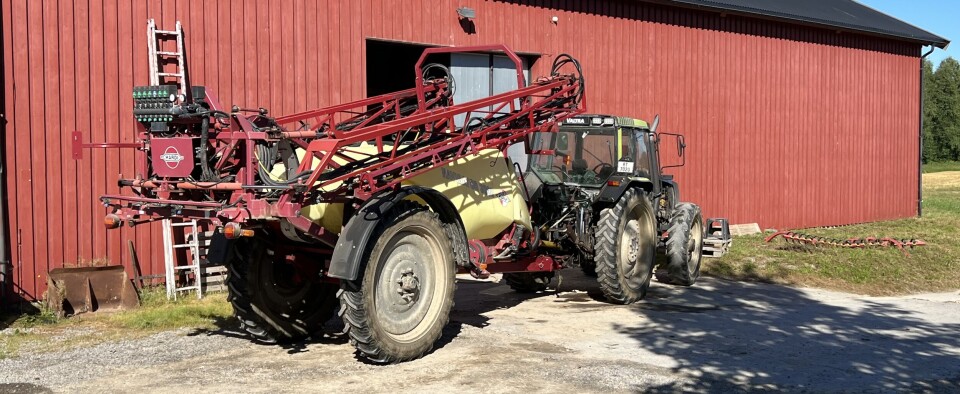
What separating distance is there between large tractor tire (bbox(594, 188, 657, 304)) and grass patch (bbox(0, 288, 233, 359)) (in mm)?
4168

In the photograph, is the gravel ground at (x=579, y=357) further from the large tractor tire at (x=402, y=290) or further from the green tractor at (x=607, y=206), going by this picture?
the green tractor at (x=607, y=206)

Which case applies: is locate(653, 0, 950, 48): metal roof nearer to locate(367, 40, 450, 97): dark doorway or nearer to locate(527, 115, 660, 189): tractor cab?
locate(367, 40, 450, 97): dark doorway

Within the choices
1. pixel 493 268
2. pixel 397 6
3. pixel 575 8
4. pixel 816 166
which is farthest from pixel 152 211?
pixel 816 166

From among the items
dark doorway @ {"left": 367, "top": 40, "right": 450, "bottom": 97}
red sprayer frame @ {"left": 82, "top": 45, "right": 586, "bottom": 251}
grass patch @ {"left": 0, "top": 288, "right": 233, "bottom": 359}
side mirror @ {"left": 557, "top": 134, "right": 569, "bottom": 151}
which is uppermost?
dark doorway @ {"left": 367, "top": 40, "right": 450, "bottom": 97}

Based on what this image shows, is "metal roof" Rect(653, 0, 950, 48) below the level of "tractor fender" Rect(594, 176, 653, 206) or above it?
above

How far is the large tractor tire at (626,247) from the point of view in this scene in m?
10.6

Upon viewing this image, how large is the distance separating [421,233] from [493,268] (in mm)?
1817

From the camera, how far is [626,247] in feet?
36.6

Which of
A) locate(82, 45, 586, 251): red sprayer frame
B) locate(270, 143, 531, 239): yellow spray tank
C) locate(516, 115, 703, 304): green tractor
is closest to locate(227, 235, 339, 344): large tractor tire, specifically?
locate(270, 143, 531, 239): yellow spray tank

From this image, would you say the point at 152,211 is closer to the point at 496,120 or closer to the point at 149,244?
the point at 496,120

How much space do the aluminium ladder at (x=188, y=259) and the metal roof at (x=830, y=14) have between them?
1020cm

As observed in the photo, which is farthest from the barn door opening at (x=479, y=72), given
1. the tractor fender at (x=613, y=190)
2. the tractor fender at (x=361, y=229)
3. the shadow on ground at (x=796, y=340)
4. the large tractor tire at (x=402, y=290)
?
the tractor fender at (x=361, y=229)

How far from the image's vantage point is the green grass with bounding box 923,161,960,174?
66.3m

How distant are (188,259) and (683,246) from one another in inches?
250
